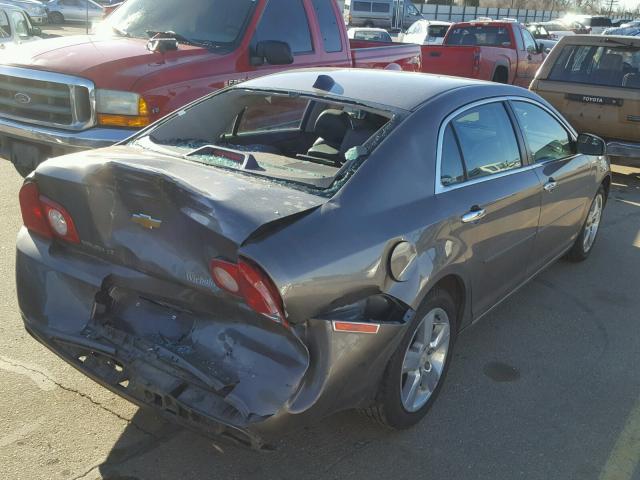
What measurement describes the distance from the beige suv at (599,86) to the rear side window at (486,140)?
471 centimetres

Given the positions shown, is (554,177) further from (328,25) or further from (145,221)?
(328,25)

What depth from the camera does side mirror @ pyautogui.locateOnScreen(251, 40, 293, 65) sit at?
6156mm

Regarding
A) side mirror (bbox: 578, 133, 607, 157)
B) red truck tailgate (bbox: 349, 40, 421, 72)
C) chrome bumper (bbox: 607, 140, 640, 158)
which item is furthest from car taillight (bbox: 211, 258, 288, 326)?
chrome bumper (bbox: 607, 140, 640, 158)

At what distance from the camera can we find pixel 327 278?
8.25 ft

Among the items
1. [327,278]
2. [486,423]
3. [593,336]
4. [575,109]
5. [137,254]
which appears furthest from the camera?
[575,109]

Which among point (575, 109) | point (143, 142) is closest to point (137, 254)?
point (143, 142)

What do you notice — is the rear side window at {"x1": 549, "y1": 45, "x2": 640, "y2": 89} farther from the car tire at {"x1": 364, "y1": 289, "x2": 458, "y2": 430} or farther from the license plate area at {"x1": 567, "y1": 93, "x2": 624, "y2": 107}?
the car tire at {"x1": 364, "y1": 289, "x2": 458, "y2": 430}

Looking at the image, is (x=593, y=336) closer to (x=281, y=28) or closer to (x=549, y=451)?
(x=549, y=451)

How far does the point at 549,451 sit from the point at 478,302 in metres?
0.90

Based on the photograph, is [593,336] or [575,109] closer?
[593,336]

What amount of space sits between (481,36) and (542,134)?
1171 cm

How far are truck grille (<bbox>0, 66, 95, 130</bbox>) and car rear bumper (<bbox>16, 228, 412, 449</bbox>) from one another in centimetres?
260

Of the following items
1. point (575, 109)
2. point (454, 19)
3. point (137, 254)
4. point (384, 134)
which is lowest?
point (454, 19)

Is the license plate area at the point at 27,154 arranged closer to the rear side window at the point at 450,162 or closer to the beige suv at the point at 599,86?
the rear side window at the point at 450,162
